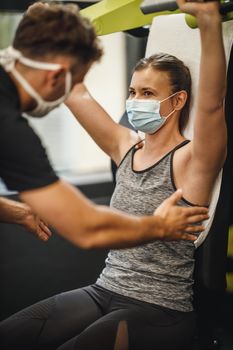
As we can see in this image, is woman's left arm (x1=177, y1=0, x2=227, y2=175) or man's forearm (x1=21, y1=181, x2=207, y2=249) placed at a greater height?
woman's left arm (x1=177, y1=0, x2=227, y2=175)

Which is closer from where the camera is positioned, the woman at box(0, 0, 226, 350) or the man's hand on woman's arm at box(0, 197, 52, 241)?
the woman at box(0, 0, 226, 350)

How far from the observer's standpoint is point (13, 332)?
1732mm

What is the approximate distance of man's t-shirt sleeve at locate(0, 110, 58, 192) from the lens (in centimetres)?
130

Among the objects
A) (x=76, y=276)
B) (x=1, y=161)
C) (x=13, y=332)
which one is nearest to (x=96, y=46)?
(x=1, y=161)

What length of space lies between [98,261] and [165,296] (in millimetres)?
1569

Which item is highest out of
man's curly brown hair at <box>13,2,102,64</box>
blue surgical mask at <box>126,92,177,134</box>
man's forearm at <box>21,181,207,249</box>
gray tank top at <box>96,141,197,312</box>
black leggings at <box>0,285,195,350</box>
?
man's curly brown hair at <box>13,2,102,64</box>

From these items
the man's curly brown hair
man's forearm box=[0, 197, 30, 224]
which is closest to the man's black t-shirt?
the man's curly brown hair

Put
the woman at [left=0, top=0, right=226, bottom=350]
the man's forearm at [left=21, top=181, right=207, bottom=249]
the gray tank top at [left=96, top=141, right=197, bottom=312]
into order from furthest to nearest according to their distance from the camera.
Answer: the gray tank top at [left=96, top=141, right=197, bottom=312]
the woman at [left=0, top=0, right=226, bottom=350]
the man's forearm at [left=21, top=181, right=207, bottom=249]

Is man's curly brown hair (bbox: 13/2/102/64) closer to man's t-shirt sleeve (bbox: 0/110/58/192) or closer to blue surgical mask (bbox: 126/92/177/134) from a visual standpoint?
man's t-shirt sleeve (bbox: 0/110/58/192)

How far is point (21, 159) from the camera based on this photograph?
4.28 ft

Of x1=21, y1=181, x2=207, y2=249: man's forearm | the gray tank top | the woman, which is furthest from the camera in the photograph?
the gray tank top

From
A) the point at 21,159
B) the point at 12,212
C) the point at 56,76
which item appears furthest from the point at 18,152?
the point at 12,212

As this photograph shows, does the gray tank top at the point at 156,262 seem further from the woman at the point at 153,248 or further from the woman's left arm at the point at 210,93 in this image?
the woman's left arm at the point at 210,93

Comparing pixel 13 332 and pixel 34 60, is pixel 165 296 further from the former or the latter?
pixel 34 60
